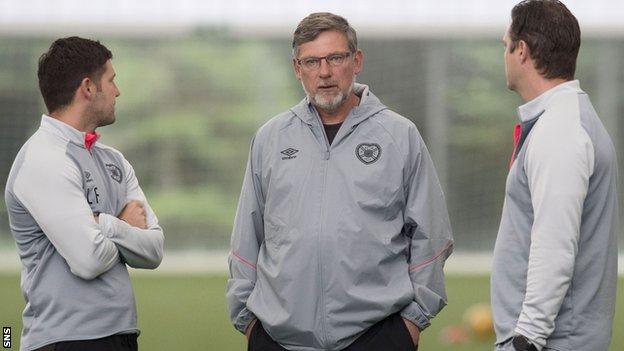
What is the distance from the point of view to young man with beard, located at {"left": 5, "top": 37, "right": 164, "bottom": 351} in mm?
2969

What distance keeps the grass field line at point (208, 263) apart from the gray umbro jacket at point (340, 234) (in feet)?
29.0

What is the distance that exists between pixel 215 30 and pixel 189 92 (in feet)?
3.08

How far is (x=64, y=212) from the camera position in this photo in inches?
117

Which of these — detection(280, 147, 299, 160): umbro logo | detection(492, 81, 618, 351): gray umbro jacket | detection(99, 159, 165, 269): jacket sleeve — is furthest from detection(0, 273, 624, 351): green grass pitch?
detection(492, 81, 618, 351): gray umbro jacket

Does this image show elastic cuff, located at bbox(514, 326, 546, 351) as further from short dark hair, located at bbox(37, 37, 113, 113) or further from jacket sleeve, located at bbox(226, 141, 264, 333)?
short dark hair, located at bbox(37, 37, 113, 113)

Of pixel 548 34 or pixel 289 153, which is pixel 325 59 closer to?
pixel 289 153

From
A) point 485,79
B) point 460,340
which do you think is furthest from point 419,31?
point 460,340

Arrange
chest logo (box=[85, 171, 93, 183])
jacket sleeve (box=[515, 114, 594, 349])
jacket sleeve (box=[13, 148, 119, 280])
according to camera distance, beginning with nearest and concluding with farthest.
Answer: jacket sleeve (box=[515, 114, 594, 349])
jacket sleeve (box=[13, 148, 119, 280])
chest logo (box=[85, 171, 93, 183])

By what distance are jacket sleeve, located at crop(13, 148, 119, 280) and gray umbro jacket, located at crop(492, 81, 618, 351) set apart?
39.5 inches

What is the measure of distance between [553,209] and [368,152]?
73 centimetres

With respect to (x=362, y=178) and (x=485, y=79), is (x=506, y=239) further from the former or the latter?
(x=485, y=79)

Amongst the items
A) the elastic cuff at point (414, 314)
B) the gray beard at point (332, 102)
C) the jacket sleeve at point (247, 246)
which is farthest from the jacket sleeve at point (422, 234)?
the jacket sleeve at point (247, 246)

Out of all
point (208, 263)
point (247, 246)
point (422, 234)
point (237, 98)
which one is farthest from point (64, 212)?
point (237, 98)

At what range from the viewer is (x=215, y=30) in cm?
1319
